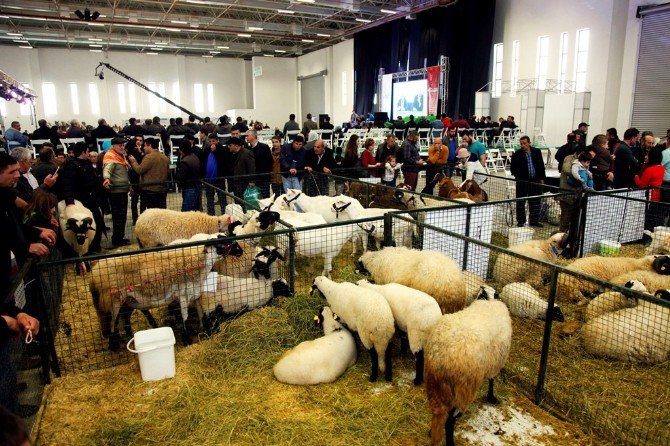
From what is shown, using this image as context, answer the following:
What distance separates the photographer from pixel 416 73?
73.8 feet

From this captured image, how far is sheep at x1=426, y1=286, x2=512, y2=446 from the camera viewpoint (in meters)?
2.77

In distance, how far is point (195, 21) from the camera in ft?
69.9

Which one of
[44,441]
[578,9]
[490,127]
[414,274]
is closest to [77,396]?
[44,441]

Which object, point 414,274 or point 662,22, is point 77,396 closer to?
point 414,274

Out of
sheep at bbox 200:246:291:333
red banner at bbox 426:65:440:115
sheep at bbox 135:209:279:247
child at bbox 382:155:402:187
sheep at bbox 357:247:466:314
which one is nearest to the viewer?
sheep at bbox 357:247:466:314

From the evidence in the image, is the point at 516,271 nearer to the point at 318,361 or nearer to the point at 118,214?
the point at 318,361

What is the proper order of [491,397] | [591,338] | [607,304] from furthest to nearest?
[607,304] → [591,338] → [491,397]

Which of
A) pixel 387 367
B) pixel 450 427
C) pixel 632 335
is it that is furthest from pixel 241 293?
pixel 632 335

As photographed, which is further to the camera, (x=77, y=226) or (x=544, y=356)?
(x=77, y=226)

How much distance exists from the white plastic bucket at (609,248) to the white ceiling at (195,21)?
13.9m

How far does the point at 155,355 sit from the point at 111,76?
3143 cm

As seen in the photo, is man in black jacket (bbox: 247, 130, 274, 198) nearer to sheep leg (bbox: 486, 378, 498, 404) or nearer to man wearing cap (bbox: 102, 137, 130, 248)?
man wearing cap (bbox: 102, 137, 130, 248)

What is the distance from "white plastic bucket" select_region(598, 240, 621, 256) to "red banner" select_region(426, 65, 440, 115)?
15.6 metres

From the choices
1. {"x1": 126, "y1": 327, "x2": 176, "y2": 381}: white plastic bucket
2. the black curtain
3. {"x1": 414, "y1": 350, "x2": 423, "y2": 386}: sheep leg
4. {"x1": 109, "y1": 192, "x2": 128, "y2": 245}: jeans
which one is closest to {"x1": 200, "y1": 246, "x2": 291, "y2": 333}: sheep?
{"x1": 126, "y1": 327, "x2": 176, "y2": 381}: white plastic bucket
